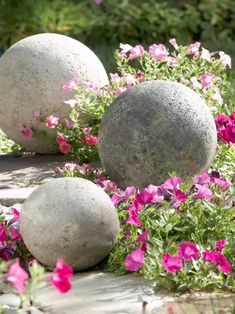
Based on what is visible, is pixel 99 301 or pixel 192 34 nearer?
pixel 99 301

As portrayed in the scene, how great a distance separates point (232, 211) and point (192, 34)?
971 centimetres

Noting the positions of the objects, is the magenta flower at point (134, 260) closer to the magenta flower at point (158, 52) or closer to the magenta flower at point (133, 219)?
the magenta flower at point (133, 219)

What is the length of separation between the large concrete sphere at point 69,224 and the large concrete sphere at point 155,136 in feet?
3.73

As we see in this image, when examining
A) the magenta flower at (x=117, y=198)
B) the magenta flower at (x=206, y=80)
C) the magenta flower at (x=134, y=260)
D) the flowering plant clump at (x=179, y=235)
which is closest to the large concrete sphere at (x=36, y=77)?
the magenta flower at (x=206, y=80)

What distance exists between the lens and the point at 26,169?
7.30m

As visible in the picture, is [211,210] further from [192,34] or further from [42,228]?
[192,34]

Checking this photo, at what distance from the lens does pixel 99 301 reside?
441cm

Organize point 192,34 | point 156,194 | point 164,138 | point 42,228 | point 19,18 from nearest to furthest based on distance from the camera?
point 42,228
point 156,194
point 164,138
point 19,18
point 192,34

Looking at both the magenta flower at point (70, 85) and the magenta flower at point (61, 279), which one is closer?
the magenta flower at point (61, 279)

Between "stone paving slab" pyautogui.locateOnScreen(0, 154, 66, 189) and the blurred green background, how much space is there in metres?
6.19

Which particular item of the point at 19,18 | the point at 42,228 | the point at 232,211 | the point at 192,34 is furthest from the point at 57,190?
the point at 192,34

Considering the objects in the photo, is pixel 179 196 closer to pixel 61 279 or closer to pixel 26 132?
pixel 61 279

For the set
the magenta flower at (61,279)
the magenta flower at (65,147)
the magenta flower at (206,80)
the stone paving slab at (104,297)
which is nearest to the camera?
the magenta flower at (61,279)

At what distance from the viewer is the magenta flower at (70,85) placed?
7.11 m
